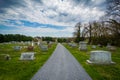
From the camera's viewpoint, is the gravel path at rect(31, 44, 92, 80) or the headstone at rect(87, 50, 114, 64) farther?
the headstone at rect(87, 50, 114, 64)

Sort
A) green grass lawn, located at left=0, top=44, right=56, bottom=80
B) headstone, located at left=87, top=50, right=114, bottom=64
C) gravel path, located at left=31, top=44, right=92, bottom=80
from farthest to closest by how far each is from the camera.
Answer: headstone, located at left=87, top=50, right=114, bottom=64
green grass lawn, located at left=0, top=44, right=56, bottom=80
gravel path, located at left=31, top=44, right=92, bottom=80

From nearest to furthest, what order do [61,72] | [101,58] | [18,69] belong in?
[61,72], [18,69], [101,58]

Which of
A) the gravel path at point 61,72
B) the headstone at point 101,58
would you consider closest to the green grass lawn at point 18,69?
the gravel path at point 61,72

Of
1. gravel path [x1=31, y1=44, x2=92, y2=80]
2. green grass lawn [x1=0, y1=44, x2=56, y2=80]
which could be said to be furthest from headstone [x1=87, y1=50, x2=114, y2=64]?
green grass lawn [x1=0, y1=44, x2=56, y2=80]

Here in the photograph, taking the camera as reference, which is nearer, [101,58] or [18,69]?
[18,69]

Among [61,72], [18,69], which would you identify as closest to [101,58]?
[61,72]

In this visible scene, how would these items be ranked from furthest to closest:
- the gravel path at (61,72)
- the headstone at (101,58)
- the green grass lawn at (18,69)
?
the headstone at (101,58) < the green grass lawn at (18,69) < the gravel path at (61,72)

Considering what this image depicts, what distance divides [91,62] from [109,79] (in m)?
5.02

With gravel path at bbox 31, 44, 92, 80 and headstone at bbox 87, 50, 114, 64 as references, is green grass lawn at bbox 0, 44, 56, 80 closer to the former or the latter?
gravel path at bbox 31, 44, 92, 80

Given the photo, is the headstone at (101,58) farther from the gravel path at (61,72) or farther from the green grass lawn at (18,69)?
the green grass lawn at (18,69)

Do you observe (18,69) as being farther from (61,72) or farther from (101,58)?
(101,58)

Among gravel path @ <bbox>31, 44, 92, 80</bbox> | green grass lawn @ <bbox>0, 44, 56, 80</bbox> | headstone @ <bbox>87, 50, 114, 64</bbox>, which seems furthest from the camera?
headstone @ <bbox>87, 50, 114, 64</bbox>

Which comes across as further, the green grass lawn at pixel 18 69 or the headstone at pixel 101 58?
the headstone at pixel 101 58

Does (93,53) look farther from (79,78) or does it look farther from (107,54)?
(79,78)
